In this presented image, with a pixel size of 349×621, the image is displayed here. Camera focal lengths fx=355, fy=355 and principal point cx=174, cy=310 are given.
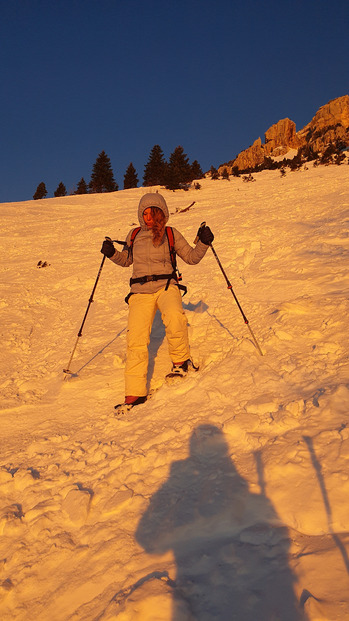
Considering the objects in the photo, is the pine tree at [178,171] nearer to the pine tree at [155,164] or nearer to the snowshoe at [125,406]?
the pine tree at [155,164]

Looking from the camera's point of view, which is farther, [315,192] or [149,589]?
[315,192]

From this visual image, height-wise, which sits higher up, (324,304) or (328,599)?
(324,304)

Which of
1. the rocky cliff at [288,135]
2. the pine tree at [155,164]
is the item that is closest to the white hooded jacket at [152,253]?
the pine tree at [155,164]

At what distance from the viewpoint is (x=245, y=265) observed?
725 cm

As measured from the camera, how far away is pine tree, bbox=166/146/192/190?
26578mm

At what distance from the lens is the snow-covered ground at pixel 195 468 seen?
1.72 metres

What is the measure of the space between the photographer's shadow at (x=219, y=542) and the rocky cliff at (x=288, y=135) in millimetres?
57795

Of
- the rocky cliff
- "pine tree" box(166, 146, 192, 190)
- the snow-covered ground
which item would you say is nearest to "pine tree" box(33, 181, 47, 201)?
"pine tree" box(166, 146, 192, 190)

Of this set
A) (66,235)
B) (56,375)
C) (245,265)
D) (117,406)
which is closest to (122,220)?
(66,235)

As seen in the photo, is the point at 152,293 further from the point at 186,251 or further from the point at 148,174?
the point at 148,174

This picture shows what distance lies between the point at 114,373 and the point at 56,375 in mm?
889

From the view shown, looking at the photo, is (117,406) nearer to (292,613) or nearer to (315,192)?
→ (292,613)

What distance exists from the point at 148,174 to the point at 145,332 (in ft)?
136

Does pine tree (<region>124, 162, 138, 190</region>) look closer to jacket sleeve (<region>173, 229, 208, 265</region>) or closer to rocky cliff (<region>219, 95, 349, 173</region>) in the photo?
rocky cliff (<region>219, 95, 349, 173</region>)
